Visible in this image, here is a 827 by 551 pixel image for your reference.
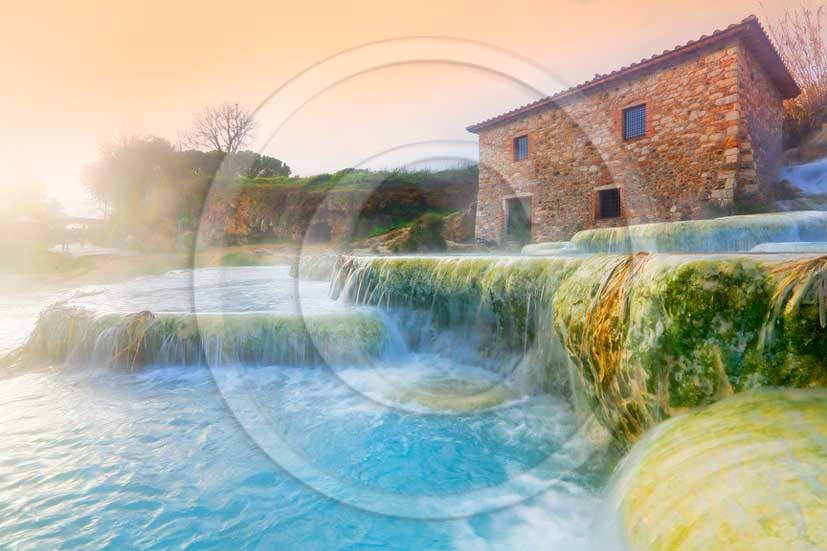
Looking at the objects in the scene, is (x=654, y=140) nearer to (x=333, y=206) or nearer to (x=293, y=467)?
(x=293, y=467)

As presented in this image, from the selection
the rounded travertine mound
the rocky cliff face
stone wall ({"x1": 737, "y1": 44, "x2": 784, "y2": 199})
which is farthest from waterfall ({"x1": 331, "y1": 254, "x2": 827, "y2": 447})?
the rocky cliff face

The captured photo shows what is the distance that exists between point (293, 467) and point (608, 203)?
1223 centimetres

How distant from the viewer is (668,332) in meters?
2.06

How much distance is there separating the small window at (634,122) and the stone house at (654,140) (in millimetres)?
29

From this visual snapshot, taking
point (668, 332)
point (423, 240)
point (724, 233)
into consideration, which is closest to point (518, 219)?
point (423, 240)

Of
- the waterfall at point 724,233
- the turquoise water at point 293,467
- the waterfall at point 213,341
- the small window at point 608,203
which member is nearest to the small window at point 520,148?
the small window at point 608,203

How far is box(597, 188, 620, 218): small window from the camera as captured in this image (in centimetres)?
1183

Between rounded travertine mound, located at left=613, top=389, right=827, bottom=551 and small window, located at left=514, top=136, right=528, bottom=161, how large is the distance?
13469 mm

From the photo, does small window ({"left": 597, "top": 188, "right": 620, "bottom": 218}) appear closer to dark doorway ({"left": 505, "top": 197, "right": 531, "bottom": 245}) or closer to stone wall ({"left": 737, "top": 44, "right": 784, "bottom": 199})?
dark doorway ({"left": 505, "top": 197, "right": 531, "bottom": 245})

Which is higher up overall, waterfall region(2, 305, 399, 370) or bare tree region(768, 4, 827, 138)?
bare tree region(768, 4, 827, 138)

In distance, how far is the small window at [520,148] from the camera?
13891 millimetres

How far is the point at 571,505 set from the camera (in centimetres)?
218

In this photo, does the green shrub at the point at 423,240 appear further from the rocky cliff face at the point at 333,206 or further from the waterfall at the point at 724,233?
the waterfall at the point at 724,233

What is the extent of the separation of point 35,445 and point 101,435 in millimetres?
446
